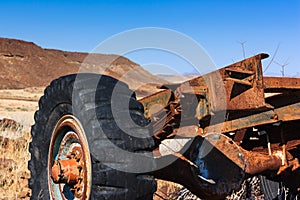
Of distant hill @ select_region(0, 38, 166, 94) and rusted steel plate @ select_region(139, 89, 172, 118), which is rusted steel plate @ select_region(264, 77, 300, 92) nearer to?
rusted steel plate @ select_region(139, 89, 172, 118)

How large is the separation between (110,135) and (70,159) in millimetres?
602

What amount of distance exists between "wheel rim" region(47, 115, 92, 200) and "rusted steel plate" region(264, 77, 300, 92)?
4.37 feet

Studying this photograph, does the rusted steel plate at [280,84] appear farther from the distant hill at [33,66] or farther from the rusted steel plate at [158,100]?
the distant hill at [33,66]

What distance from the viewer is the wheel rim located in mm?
3240

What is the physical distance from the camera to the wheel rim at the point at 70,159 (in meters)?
3.24

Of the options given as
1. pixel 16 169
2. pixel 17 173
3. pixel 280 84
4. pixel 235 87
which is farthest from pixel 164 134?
pixel 16 169

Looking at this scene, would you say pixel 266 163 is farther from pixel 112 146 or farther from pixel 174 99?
pixel 112 146

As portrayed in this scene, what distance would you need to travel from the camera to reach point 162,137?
3758 millimetres

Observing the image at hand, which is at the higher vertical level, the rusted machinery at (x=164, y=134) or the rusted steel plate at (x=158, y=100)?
the rusted steel plate at (x=158, y=100)

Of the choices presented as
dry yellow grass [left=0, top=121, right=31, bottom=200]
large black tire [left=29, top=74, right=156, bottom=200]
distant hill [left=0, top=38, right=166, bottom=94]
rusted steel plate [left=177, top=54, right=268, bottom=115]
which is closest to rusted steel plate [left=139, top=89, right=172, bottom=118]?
rusted steel plate [left=177, top=54, right=268, bottom=115]

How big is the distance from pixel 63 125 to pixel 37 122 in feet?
2.03

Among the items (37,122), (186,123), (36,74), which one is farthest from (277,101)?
(36,74)

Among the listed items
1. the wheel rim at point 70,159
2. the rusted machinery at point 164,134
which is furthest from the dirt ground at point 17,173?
the wheel rim at point 70,159

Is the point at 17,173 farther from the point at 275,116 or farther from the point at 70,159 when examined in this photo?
the point at 275,116
